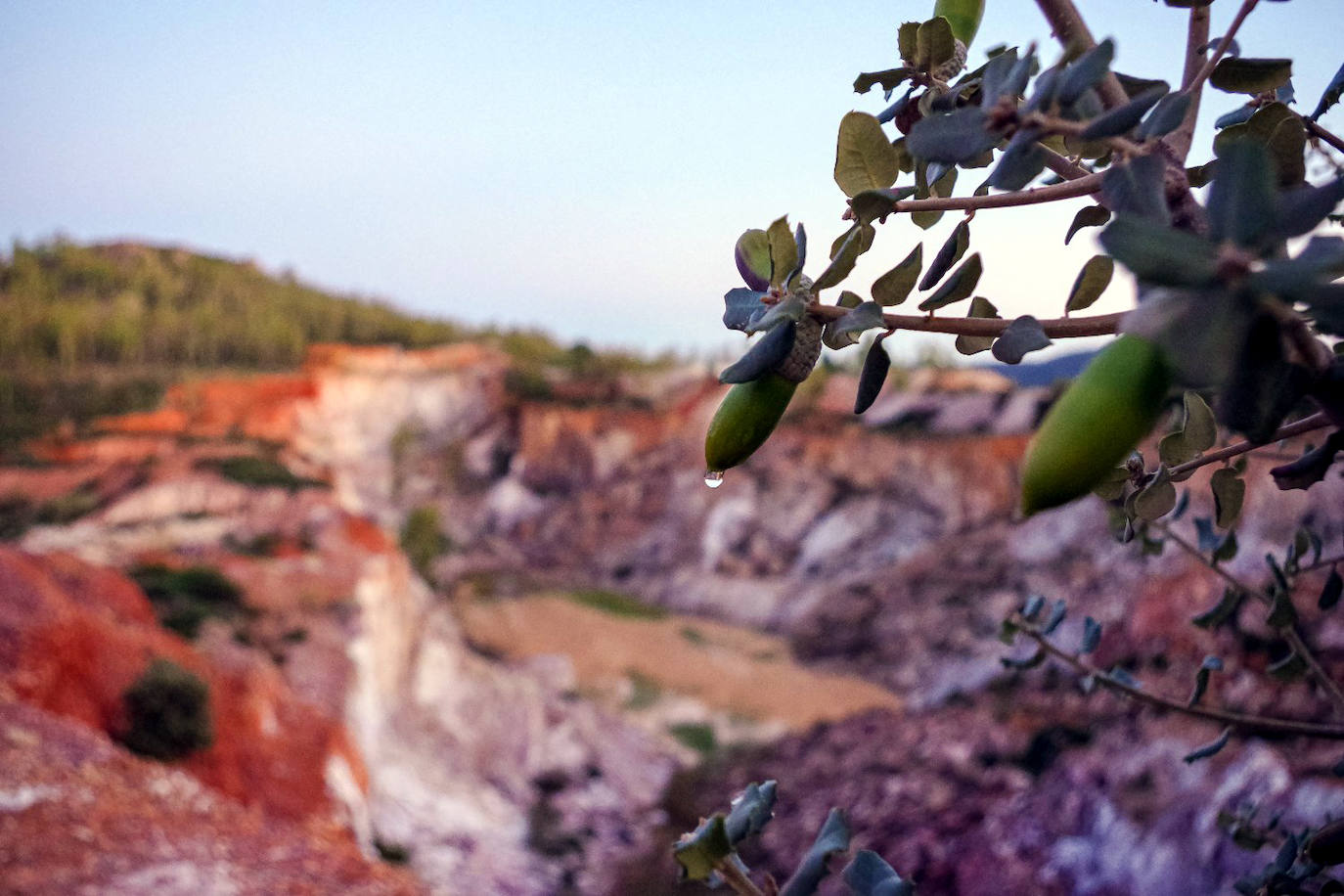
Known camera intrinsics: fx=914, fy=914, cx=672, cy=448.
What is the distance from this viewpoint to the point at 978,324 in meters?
0.73

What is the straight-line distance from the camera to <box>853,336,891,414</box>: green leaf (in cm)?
75

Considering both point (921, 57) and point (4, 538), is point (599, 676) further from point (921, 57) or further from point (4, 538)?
point (921, 57)

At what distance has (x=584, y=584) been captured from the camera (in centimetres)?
1427

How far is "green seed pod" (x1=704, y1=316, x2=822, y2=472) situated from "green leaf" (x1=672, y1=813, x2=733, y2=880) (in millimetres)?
279

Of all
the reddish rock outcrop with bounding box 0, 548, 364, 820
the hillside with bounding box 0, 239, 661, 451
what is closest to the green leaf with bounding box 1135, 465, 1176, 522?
the reddish rock outcrop with bounding box 0, 548, 364, 820

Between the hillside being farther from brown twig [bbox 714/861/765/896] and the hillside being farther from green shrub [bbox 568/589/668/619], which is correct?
brown twig [bbox 714/861/765/896]

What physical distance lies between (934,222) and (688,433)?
15712 mm

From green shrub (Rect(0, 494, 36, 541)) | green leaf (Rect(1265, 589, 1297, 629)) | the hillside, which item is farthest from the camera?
the hillside

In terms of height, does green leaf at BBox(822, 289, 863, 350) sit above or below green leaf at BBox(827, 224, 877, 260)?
below

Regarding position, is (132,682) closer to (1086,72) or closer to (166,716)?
(166,716)

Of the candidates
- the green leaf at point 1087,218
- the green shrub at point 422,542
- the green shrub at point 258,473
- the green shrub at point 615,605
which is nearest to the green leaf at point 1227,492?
the green leaf at point 1087,218

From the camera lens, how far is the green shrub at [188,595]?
6.57 meters

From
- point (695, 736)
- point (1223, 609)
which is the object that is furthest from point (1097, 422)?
point (695, 736)

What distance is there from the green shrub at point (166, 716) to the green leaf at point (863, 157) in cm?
531
